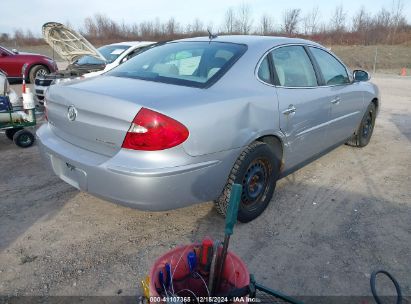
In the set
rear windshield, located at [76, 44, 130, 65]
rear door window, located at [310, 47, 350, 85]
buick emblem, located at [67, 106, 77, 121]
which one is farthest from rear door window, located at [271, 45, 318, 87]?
rear windshield, located at [76, 44, 130, 65]

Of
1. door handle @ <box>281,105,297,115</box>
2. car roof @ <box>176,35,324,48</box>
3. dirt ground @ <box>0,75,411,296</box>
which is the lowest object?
dirt ground @ <box>0,75,411,296</box>

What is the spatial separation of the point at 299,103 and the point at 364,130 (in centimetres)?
246

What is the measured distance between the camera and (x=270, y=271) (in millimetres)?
2545

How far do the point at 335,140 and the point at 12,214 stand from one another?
3557 mm

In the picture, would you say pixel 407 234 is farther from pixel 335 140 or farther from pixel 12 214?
pixel 12 214

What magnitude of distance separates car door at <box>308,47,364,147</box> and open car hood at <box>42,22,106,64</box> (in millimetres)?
5362

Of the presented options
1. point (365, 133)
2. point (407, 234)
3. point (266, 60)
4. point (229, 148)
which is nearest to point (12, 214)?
point (229, 148)

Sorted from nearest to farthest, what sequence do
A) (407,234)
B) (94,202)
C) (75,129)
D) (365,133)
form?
(75,129), (407,234), (94,202), (365,133)

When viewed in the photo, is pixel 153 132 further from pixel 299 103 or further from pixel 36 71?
pixel 36 71

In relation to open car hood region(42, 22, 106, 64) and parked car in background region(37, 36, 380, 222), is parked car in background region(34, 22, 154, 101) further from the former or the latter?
parked car in background region(37, 36, 380, 222)

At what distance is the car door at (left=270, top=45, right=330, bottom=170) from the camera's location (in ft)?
10.6

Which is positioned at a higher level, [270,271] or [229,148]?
[229,148]

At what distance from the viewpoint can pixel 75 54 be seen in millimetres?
8539

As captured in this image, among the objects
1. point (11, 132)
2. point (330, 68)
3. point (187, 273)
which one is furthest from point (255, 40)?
point (11, 132)
